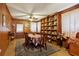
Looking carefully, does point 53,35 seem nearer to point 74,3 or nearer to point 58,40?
point 58,40

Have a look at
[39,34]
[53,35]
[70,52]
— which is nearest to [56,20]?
[53,35]

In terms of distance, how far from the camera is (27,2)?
274 cm

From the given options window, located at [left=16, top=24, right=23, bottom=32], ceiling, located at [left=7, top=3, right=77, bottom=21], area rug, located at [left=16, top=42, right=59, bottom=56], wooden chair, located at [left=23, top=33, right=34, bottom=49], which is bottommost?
area rug, located at [left=16, top=42, right=59, bottom=56]

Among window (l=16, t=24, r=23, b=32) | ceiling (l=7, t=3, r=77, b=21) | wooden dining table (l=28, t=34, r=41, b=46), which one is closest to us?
ceiling (l=7, t=3, r=77, b=21)

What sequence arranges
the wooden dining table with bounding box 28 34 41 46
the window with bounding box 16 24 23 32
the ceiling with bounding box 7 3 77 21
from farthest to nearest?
the wooden dining table with bounding box 28 34 41 46 < the window with bounding box 16 24 23 32 < the ceiling with bounding box 7 3 77 21

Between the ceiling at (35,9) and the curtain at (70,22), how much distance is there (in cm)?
23

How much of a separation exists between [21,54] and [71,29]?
5.06ft

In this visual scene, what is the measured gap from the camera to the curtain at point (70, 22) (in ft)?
9.34

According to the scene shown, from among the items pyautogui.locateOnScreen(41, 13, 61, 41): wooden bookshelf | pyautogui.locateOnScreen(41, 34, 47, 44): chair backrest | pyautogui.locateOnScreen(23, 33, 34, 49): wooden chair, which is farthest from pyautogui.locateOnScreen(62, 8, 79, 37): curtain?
pyautogui.locateOnScreen(23, 33, 34, 49): wooden chair

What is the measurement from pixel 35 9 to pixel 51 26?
67 centimetres

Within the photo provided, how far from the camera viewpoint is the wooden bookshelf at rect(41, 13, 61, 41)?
302cm

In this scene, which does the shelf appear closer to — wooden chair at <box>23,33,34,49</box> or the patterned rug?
the patterned rug

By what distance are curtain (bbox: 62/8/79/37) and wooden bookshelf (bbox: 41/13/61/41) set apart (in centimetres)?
16

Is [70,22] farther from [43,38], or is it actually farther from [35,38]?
[35,38]
